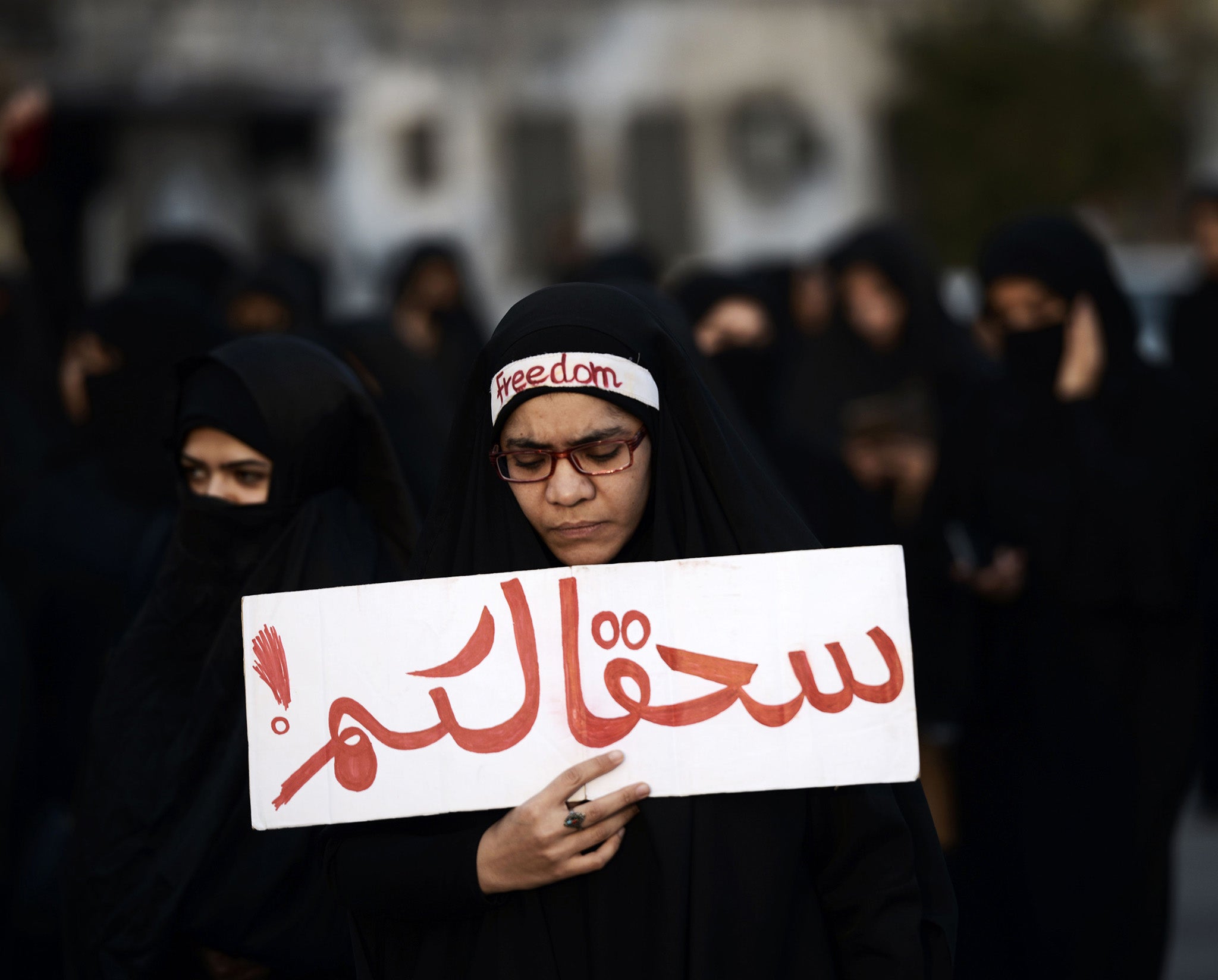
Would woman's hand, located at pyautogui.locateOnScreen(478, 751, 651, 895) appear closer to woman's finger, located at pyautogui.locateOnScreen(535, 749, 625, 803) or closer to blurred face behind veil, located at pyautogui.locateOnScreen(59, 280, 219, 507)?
woman's finger, located at pyautogui.locateOnScreen(535, 749, 625, 803)

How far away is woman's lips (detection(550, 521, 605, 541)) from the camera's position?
205 centimetres

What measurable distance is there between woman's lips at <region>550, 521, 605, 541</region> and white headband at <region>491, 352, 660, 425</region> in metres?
0.16

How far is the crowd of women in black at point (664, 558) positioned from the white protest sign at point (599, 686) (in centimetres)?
6

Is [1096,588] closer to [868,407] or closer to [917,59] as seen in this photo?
[868,407]

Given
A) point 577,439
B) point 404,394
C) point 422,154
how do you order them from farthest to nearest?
point 422,154
point 404,394
point 577,439

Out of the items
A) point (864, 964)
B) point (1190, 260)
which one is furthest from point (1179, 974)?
point (1190, 260)

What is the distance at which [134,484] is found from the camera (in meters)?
Answer: 3.94

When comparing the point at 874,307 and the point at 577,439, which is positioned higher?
the point at 874,307

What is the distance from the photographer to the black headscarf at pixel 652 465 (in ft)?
6.77

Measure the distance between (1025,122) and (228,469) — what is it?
1755cm

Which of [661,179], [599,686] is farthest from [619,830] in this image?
[661,179]

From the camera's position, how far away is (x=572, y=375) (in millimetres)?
2023

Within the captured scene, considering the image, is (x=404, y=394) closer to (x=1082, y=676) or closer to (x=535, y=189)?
(x=1082, y=676)

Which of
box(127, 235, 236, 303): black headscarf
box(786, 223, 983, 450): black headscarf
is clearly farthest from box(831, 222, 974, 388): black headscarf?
box(127, 235, 236, 303): black headscarf
